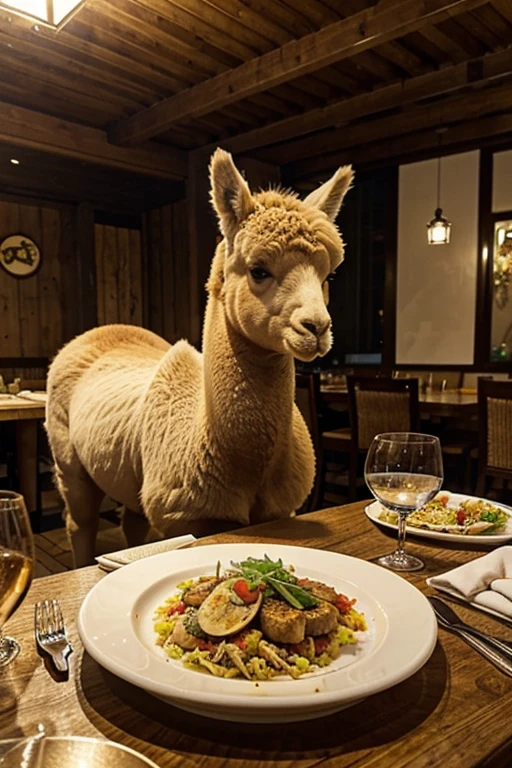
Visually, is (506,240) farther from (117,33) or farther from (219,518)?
(219,518)

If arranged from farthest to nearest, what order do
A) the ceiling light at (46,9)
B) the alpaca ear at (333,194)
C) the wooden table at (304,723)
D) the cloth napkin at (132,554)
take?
the ceiling light at (46,9) < the alpaca ear at (333,194) < the cloth napkin at (132,554) < the wooden table at (304,723)

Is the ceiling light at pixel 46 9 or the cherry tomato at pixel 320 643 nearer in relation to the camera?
the cherry tomato at pixel 320 643

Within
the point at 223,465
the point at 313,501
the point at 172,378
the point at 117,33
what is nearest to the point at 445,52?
the point at 117,33

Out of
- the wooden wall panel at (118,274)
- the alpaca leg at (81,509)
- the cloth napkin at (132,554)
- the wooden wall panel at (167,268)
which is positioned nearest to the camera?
the cloth napkin at (132,554)

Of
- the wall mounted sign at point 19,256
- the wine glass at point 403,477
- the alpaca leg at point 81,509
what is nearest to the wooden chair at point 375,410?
the alpaca leg at point 81,509

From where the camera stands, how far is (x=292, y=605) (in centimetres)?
64

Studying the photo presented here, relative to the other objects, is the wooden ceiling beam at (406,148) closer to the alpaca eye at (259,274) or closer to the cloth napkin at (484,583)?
the alpaca eye at (259,274)

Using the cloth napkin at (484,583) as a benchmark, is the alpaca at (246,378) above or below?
above

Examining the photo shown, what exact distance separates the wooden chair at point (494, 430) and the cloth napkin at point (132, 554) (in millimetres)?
2491

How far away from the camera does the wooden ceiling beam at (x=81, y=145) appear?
456 centimetres

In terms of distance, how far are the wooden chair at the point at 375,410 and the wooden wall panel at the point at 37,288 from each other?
4.77 metres

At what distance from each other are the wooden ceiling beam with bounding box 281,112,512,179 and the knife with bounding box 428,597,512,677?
5528mm

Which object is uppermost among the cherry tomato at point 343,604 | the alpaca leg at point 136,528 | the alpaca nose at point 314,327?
the alpaca nose at point 314,327

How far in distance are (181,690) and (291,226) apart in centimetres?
95
